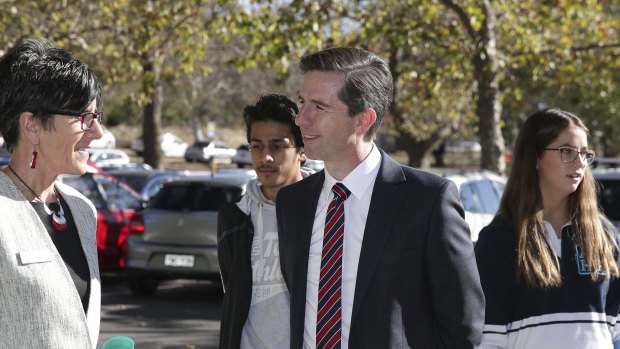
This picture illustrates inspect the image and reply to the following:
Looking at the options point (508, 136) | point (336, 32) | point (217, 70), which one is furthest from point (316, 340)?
point (508, 136)

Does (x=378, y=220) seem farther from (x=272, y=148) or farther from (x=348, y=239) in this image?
(x=272, y=148)

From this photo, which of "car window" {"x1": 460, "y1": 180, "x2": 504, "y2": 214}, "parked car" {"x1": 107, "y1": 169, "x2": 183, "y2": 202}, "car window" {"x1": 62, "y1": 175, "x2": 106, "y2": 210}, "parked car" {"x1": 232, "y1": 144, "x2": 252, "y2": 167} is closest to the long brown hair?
"car window" {"x1": 460, "y1": 180, "x2": 504, "y2": 214}

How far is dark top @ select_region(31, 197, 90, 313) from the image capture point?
10.2ft

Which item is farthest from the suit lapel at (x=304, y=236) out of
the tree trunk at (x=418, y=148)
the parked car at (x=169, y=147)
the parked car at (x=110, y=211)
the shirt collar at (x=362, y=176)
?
the parked car at (x=169, y=147)

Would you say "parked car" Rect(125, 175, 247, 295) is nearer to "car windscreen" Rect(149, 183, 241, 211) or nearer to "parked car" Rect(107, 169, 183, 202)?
"car windscreen" Rect(149, 183, 241, 211)

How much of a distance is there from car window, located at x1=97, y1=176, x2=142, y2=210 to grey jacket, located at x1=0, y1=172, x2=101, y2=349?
35.4ft

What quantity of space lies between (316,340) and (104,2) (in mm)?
16007

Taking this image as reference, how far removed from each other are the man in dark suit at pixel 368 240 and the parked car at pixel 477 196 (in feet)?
27.1

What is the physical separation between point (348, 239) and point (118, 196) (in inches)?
431

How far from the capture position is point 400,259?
125 inches

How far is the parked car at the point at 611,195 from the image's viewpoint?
33.0ft

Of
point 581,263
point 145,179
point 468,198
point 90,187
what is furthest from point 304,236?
point 145,179

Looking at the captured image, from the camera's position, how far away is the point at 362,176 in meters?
3.37

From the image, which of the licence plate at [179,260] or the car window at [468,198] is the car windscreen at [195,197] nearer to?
the licence plate at [179,260]
